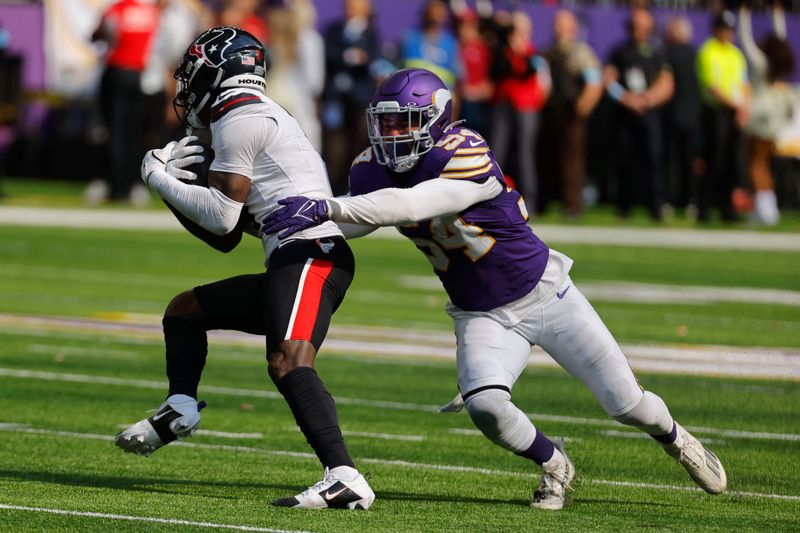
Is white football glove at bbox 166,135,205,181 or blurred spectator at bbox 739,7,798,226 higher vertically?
white football glove at bbox 166,135,205,181

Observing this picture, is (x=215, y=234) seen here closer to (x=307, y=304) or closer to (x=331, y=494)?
(x=307, y=304)

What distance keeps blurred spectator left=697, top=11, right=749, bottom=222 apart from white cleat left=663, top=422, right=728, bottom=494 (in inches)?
569

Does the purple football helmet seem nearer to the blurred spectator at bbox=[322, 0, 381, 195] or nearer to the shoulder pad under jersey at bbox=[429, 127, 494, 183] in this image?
the shoulder pad under jersey at bbox=[429, 127, 494, 183]

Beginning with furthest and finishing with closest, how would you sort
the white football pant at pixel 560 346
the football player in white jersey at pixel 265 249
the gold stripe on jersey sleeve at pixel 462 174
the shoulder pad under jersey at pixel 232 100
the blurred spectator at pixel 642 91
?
1. the blurred spectator at pixel 642 91
2. the shoulder pad under jersey at pixel 232 100
3. the white football pant at pixel 560 346
4. the gold stripe on jersey sleeve at pixel 462 174
5. the football player in white jersey at pixel 265 249

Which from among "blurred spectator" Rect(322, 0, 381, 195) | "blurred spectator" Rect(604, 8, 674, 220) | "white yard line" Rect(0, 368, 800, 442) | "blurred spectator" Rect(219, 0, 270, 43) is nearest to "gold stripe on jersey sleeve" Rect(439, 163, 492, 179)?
"white yard line" Rect(0, 368, 800, 442)

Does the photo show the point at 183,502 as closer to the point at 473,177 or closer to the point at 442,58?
the point at 473,177

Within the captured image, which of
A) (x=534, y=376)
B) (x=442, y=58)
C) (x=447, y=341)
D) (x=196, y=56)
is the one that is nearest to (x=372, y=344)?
(x=447, y=341)

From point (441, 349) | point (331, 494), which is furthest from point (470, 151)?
point (441, 349)

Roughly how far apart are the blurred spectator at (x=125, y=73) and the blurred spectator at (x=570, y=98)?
4764mm

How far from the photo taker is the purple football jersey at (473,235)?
606 cm

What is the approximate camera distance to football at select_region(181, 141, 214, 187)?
246 inches

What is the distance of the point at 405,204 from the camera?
19.0 feet

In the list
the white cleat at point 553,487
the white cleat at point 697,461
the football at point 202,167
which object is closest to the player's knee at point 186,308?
the football at point 202,167

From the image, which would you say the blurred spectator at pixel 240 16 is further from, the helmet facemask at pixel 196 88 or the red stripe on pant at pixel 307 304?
the red stripe on pant at pixel 307 304
